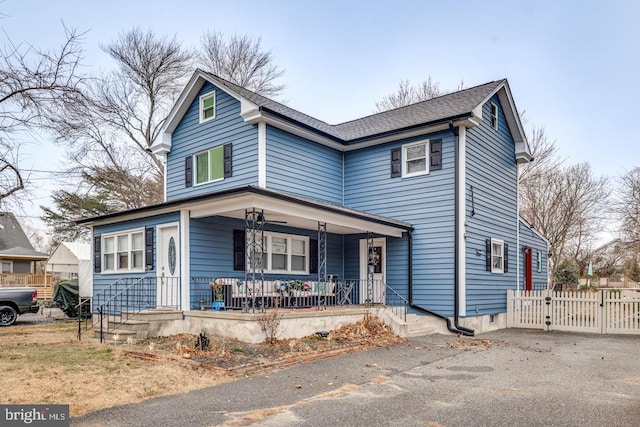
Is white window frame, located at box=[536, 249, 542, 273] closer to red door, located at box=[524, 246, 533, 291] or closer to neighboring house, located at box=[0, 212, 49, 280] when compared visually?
red door, located at box=[524, 246, 533, 291]

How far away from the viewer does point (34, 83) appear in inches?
424

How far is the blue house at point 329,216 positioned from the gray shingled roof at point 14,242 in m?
22.5

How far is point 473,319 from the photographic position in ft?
45.0

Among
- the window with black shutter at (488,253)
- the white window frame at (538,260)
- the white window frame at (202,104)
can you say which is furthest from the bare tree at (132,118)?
the white window frame at (538,260)

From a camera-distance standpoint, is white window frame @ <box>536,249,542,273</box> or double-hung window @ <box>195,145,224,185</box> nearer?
double-hung window @ <box>195,145,224,185</box>

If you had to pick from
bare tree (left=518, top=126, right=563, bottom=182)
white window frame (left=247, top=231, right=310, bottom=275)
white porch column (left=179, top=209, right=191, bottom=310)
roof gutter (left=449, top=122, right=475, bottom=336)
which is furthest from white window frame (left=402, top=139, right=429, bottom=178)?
bare tree (left=518, top=126, right=563, bottom=182)

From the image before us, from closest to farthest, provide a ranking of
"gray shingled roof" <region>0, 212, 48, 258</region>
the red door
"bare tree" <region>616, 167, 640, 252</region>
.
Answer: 1. the red door
2. "bare tree" <region>616, 167, 640, 252</region>
3. "gray shingled roof" <region>0, 212, 48, 258</region>

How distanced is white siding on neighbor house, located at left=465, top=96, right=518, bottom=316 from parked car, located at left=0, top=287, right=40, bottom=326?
565 inches

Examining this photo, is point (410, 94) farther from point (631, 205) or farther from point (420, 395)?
point (420, 395)

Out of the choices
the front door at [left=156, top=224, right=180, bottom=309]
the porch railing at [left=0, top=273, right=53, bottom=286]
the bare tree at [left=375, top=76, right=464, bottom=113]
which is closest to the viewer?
the front door at [left=156, top=224, right=180, bottom=309]

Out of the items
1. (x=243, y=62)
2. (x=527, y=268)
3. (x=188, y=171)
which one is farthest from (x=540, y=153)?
(x=188, y=171)

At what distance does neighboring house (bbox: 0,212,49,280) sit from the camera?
30.5 meters

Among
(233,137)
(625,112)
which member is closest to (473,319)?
(233,137)

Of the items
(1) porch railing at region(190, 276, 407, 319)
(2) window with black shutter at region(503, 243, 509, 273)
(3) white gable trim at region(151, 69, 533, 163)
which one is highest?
(3) white gable trim at region(151, 69, 533, 163)
